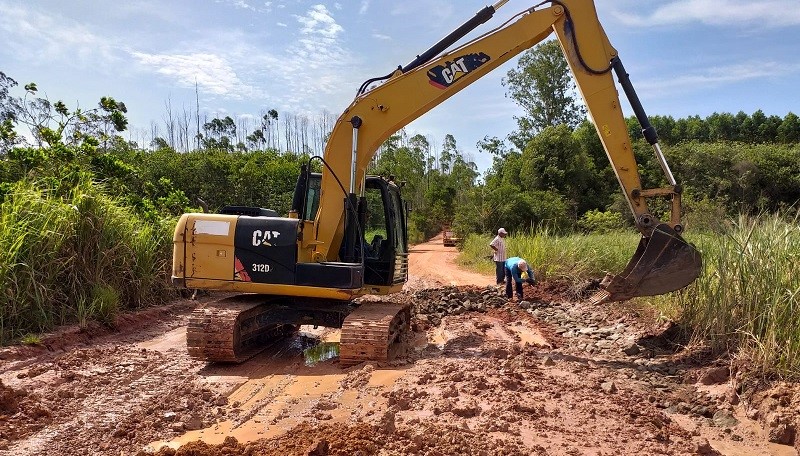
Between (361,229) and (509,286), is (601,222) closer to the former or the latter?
(509,286)

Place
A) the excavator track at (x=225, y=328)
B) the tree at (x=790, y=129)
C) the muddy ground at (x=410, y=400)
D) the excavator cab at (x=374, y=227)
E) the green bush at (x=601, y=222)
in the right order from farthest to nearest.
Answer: the tree at (x=790, y=129)
the green bush at (x=601, y=222)
the excavator cab at (x=374, y=227)
the excavator track at (x=225, y=328)
the muddy ground at (x=410, y=400)

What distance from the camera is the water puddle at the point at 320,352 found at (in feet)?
22.9

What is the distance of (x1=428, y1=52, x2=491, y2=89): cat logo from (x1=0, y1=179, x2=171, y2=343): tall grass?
5.49m

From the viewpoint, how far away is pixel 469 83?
7.15 metres

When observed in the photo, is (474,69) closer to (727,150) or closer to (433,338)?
(433,338)

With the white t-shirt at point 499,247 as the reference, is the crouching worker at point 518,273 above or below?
below

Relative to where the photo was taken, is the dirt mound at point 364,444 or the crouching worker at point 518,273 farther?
the crouching worker at point 518,273

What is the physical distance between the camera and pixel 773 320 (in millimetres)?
5164

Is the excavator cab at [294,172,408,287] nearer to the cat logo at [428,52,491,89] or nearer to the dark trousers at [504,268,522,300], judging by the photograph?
the cat logo at [428,52,491,89]

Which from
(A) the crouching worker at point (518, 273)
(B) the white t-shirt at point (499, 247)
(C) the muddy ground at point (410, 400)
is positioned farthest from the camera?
(B) the white t-shirt at point (499, 247)

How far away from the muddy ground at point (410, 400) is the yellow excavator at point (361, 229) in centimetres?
57

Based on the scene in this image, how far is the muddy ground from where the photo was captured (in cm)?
393

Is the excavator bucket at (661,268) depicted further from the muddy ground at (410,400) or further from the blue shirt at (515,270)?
the blue shirt at (515,270)

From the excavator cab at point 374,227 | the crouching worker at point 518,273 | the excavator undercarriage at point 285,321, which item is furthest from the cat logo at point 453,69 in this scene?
the crouching worker at point 518,273
